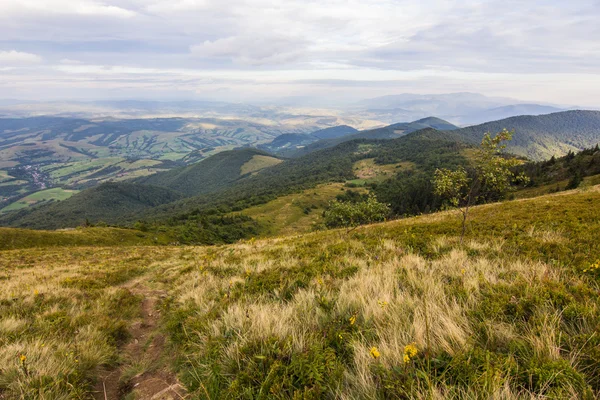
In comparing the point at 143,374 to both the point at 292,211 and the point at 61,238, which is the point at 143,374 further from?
the point at 292,211

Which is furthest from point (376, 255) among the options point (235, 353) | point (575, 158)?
point (575, 158)

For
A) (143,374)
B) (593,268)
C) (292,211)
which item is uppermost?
(593,268)

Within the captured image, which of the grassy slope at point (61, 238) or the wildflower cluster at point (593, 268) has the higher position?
the wildflower cluster at point (593, 268)

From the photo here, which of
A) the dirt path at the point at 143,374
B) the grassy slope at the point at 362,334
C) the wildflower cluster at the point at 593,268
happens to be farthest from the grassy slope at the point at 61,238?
the wildflower cluster at the point at 593,268

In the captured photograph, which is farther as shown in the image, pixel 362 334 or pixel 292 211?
pixel 292 211

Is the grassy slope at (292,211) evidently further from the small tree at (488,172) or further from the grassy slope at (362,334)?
the grassy slope at (362,334)

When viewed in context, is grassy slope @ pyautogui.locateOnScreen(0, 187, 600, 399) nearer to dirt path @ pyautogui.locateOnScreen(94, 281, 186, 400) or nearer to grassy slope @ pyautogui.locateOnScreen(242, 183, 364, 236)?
dirt path @ pyautogui.locateOnScreen(94, 281, 186, 400)

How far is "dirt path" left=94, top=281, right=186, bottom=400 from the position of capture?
13.8 feet

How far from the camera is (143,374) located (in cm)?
486

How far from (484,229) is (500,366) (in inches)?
493

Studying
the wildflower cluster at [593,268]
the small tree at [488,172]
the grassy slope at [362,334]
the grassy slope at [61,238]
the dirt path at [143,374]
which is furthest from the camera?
the grassy slope at [61,238]

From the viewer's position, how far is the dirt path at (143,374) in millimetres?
4191

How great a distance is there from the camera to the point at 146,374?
4855 mm

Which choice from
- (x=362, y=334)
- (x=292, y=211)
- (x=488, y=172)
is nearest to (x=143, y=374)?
(x=362, y=334)
